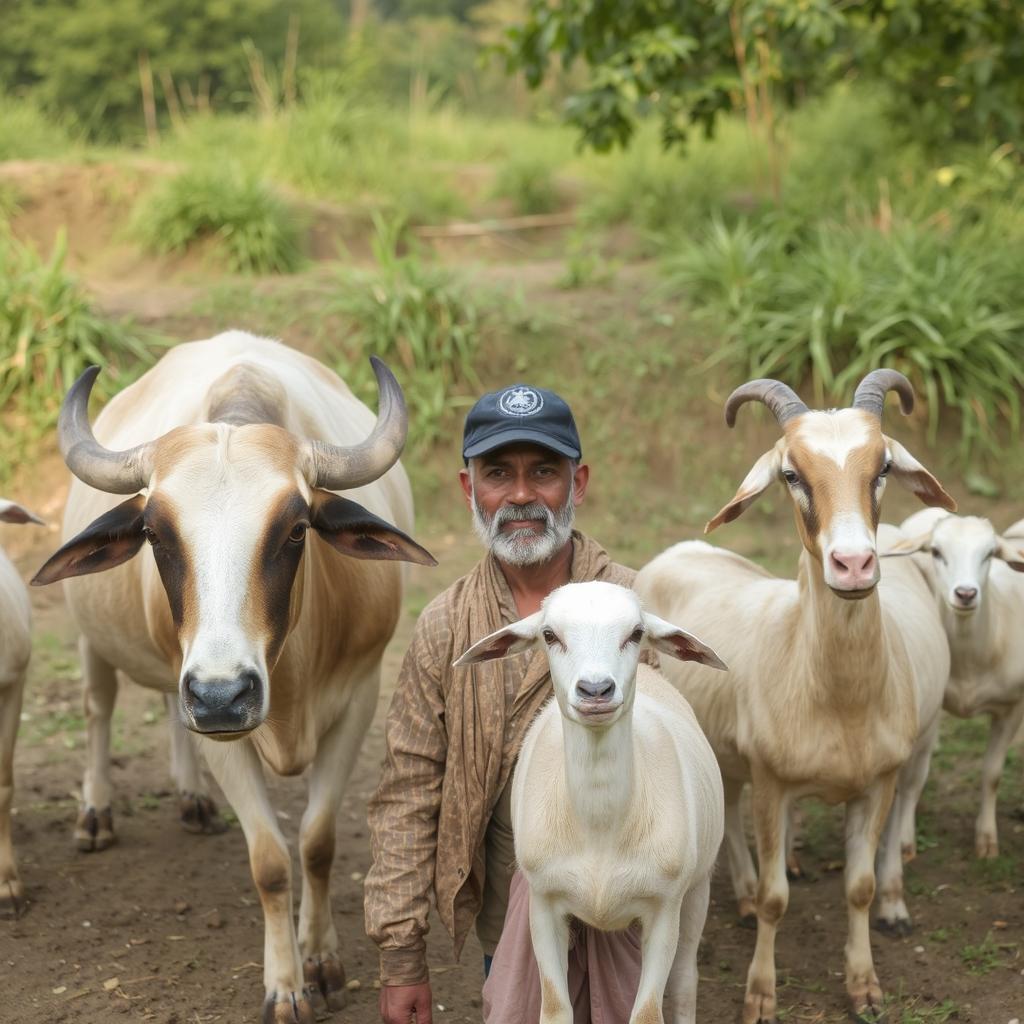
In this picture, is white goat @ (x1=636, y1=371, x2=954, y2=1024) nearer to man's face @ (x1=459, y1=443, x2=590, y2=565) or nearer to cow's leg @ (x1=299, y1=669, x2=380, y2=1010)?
man's face @ (x1=459, y1=443, x2=590, y2=565)

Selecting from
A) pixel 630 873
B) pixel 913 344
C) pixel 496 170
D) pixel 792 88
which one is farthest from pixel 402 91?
pixel 630 873

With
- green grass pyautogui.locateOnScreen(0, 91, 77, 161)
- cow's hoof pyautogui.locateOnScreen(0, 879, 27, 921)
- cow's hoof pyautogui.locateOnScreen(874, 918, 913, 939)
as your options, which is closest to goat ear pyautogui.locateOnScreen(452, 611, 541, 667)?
cow's hoof pyautogui.locateOnScreen(874, 918, 913, 939)

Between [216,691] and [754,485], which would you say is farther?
[754,485]

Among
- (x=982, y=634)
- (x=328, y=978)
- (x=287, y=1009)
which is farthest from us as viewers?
(x=982, y=634)

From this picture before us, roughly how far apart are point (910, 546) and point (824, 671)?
1.39m

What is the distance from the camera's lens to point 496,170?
1334 centimetres

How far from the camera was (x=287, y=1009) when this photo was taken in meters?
4.49

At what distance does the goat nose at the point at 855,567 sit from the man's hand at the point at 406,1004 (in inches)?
62.0

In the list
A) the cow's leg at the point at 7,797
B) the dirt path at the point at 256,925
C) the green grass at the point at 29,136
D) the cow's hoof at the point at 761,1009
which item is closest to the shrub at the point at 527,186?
the green grass at the point at 29,136

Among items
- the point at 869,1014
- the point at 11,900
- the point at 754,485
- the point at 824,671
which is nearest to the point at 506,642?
the point at 754,485

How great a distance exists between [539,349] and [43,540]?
3621 mm

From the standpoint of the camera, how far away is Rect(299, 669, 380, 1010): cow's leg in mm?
4797

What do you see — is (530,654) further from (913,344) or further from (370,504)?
(913,344)

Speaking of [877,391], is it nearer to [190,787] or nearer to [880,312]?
[190,787]
